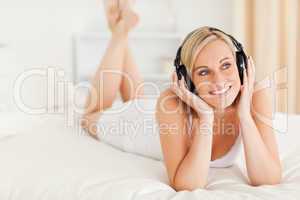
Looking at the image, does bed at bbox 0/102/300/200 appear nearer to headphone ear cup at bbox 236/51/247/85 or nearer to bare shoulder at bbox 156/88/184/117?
bare shoulder at bbox 156/88/184/117

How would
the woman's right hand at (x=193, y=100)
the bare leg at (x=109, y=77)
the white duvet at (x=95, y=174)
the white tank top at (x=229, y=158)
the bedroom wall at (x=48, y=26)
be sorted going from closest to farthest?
the white duvet at (x=95, y=174) → the woman's right hand at (x=193, y=100) → the white tank top at (x=229, y=158) → the bare leg at (x=109, y=77) → the bedroom wall at (x=48, y=26)

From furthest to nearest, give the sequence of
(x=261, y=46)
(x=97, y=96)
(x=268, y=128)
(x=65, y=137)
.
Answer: (x=261, y=46), (x=97, y=96), (x=65, y=137), (x=268, y=128)

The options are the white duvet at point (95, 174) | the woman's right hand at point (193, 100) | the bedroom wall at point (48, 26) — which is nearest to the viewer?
the white duvet at point (95, 174)

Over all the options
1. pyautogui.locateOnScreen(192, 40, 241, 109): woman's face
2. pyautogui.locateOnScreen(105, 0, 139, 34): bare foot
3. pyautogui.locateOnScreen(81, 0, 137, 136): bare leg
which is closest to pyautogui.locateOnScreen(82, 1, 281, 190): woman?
pyautogui.locateOnScreen(192, 40, 241, 109): woman's face

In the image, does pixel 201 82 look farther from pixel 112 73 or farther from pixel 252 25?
pixel 252 25

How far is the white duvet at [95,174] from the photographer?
3.79ft

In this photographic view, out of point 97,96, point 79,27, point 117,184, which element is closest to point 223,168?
point 117,184

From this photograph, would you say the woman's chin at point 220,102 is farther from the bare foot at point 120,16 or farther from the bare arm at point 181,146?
the bare foot at point 120,16

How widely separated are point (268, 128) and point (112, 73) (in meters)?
0.92

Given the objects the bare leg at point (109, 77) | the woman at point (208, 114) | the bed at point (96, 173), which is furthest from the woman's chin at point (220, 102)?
the bare leg at point (109, 77)

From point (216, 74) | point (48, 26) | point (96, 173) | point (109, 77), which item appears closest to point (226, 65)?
point (216, 74)

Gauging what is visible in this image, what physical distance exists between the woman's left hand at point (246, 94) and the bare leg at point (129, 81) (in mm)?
970

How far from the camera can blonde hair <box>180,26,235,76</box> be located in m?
1.23

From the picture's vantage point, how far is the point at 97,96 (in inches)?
83.1
